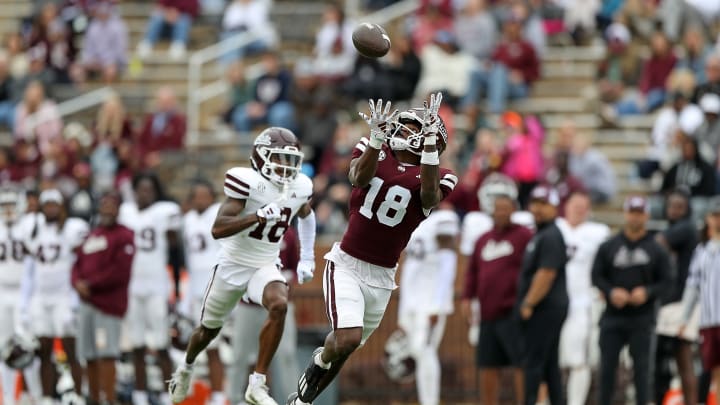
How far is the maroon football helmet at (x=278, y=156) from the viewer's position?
527 inches

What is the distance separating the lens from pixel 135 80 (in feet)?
79.8

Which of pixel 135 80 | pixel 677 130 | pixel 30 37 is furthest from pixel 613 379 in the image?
pixel 30 37

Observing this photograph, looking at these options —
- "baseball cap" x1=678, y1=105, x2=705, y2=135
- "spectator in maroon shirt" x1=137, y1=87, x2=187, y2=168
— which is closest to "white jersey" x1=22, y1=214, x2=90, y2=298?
"spectator in maroon shirt" x1=137, y1=87, x2=187, y2=168

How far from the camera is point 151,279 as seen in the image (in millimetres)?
17359

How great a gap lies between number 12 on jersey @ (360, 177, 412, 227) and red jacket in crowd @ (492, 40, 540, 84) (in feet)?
28.9

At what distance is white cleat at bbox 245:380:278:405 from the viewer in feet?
42.2

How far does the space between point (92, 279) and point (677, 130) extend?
6.65 metres

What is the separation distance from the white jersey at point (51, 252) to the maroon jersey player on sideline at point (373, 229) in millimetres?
4856

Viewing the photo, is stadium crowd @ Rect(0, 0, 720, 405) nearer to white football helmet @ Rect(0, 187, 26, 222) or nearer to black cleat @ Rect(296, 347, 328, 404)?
white football helmet @ Rect(0, 187, 26, 222)

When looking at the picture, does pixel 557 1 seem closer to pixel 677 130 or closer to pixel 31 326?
pixel 677 130

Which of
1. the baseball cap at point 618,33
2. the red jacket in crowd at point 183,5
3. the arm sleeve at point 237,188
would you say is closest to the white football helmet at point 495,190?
the arm sleeve at point 237,188

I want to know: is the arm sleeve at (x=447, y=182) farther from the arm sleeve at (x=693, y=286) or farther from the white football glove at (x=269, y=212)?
the arm sleeve at (x=693, y=286)

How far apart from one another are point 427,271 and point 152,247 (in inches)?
110

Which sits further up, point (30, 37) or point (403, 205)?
point (30, 37)
